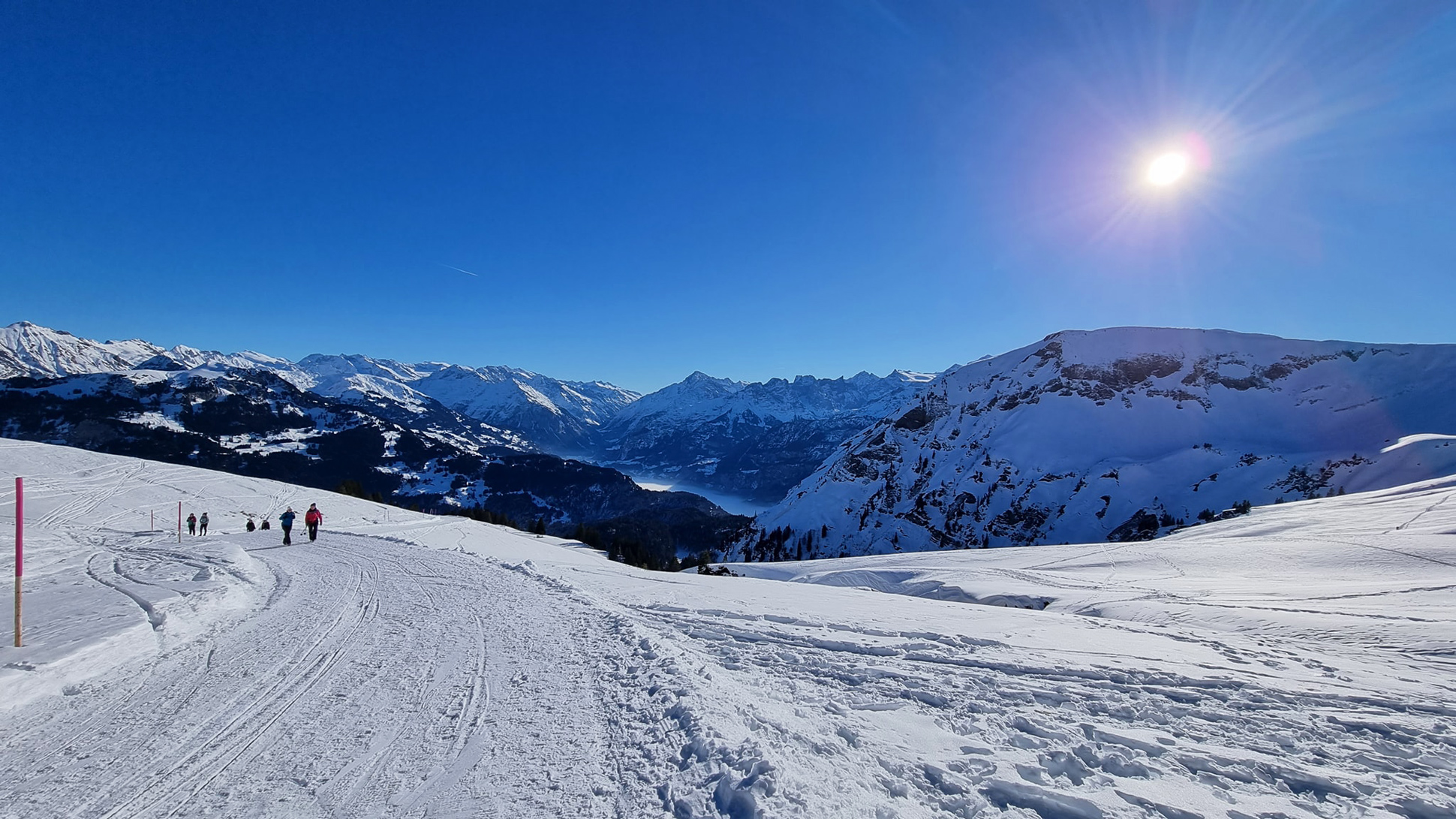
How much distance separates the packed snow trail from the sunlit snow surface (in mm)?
33

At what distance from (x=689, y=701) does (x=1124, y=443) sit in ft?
442

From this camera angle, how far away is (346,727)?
559 centimetres

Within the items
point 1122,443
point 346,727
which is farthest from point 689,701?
point 1122,443

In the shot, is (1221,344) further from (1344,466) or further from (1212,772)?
(1212,772)

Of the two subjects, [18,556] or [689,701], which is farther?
[18,556]

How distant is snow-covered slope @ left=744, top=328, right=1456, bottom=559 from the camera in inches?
3506

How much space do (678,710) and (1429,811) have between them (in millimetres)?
6610

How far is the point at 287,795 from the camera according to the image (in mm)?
4352

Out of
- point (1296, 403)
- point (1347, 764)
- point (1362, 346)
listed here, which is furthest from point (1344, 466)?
point (1347, 764)

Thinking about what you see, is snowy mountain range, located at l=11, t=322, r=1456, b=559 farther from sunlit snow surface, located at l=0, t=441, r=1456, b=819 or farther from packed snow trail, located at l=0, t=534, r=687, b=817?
packed snow trail, located at l=0, t=534, r=687, b=817

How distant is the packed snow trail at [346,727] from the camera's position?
14.2 ft

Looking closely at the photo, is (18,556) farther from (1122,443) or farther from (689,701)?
(1122,443)

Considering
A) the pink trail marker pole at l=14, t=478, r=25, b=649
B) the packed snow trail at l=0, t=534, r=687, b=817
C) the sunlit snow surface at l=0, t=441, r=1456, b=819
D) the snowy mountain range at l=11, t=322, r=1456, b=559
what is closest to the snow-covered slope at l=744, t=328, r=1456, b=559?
the snowy mountain range at l=11, t=322, r=1456, b=559

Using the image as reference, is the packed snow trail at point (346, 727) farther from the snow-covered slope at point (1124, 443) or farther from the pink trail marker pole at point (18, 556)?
the snow-covered slope at point (1124, 443)
